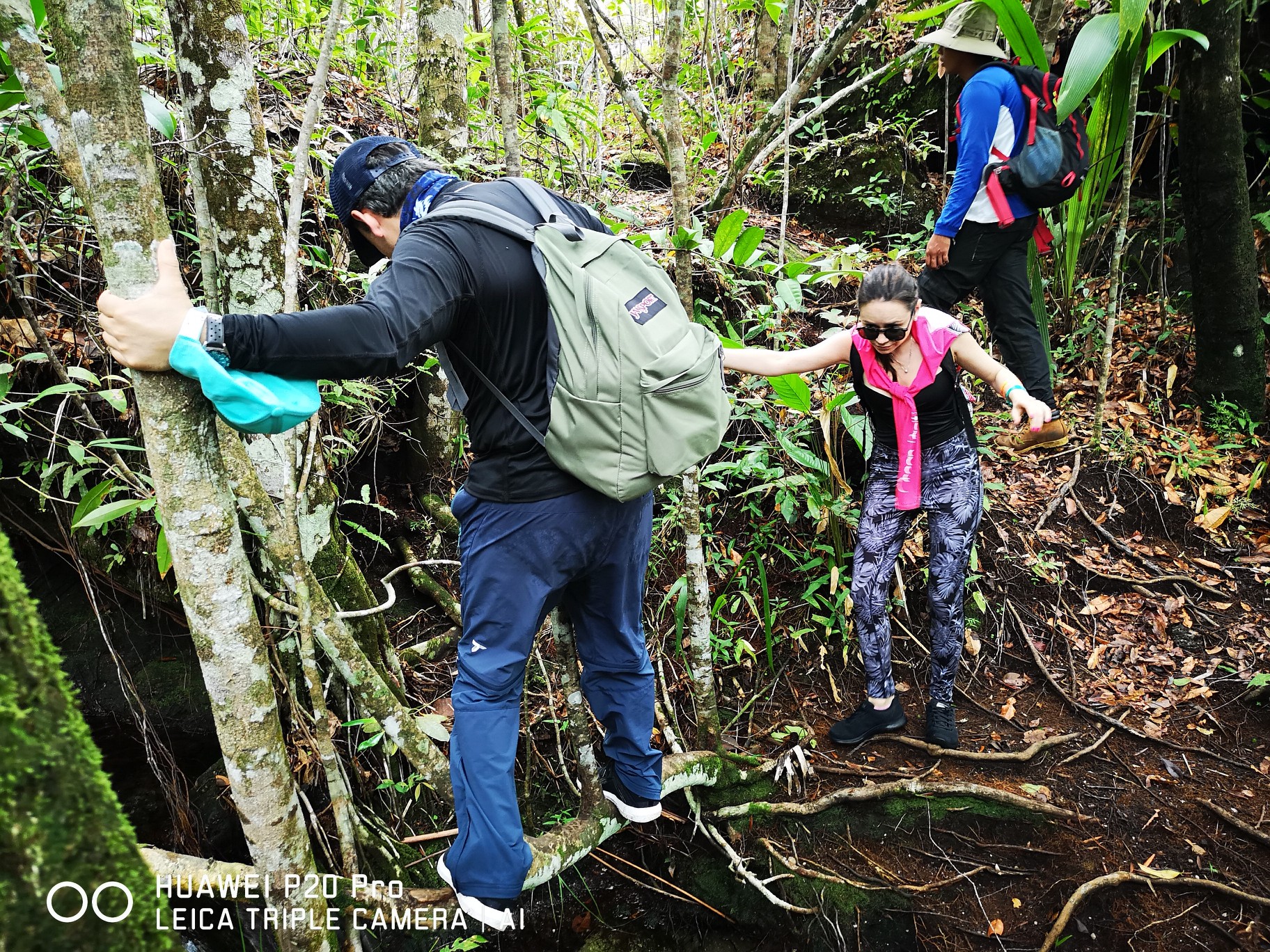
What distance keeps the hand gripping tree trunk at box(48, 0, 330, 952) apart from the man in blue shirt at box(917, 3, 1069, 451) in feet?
10.0

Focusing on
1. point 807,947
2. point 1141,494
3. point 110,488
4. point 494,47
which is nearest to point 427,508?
point 110,488

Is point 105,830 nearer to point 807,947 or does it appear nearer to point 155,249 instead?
→ point 155,249

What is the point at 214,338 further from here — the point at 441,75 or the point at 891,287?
the point at 441,75

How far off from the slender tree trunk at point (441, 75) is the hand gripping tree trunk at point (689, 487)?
5.21ft

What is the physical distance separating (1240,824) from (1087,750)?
0.57 meters

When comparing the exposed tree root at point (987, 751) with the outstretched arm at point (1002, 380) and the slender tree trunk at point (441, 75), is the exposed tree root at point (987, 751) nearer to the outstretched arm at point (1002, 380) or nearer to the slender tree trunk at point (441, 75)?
the outstretched arm at point (1002, 380)

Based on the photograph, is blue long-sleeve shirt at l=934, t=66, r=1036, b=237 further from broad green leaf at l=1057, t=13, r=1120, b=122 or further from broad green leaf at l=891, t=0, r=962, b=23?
broad green leaf at l=891, t=0, r=962, b=23

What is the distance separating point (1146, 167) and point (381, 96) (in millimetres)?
6036

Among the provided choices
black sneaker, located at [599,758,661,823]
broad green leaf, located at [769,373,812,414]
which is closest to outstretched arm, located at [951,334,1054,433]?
broad green leaf, located at [769,373,812,414]

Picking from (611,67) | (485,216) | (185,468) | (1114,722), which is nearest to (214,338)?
Answer: (185,468)

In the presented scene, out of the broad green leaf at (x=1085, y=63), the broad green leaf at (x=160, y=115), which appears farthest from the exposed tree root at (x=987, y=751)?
the broad green leaf at (x=160, y=115)

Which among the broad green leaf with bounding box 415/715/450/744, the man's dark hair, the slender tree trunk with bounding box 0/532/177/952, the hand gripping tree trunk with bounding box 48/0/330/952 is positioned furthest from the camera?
the broad green leaf with bounding box 415/715/450/744

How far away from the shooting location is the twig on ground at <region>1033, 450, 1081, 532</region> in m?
4.61

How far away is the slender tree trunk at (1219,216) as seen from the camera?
4789mm
